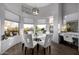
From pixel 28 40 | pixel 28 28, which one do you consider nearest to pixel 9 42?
pixel 28 40

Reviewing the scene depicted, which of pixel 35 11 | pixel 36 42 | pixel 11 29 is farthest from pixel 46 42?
pixel 11 29

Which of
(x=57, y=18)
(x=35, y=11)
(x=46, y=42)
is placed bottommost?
(x=46, y=42)

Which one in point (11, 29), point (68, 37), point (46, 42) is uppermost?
point (11, 29)

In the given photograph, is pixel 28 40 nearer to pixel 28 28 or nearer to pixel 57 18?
pixel 28 28

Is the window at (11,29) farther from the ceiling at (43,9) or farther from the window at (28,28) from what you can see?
the ceiling at (43,9)

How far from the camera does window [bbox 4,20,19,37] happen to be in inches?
97.3

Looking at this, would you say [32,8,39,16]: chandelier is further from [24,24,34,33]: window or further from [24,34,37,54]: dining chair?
[24,34,37,54]: dining chair

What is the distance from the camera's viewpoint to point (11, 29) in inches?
98.8

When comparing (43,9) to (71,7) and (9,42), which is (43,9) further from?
(9,42)

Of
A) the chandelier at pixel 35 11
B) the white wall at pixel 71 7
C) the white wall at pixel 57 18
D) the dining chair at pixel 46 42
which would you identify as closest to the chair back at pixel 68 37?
the white wall at pixel 57 18

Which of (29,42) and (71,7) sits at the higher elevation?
(71,7)

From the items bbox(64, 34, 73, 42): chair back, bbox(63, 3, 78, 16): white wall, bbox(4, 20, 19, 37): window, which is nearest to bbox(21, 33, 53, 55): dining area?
bbox(4, 20, 19, 37): window

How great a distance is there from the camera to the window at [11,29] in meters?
2.47
